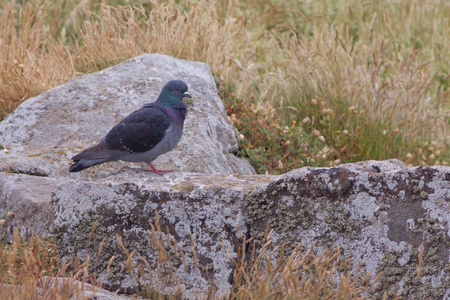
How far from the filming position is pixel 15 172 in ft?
14.5

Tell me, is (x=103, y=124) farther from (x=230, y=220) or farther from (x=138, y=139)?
(x=230, y=220)

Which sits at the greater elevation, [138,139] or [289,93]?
[138,139]

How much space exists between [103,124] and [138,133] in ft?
3.63

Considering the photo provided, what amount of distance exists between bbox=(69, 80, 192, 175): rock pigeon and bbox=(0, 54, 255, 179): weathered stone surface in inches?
→ 17.5

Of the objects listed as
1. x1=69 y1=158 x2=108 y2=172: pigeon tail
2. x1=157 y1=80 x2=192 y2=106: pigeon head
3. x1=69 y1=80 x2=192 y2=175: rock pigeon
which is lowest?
x1=69 y1=158 x2=108 y2=172: pigeon tail

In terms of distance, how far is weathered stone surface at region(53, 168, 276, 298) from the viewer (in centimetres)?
315

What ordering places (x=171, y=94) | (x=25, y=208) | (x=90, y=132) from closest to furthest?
(x=25, y=208)
(x=171, y=94)
(x=90, y=132)

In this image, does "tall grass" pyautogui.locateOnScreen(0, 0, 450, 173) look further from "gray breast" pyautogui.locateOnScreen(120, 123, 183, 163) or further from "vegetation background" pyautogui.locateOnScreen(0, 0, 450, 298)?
"gray breast" pyautogui.locateOnScreen(120, 123, 183, 163)

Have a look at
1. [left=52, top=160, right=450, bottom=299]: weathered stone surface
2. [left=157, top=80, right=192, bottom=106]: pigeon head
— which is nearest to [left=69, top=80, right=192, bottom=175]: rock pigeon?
[left=157, top=80, right=192, bottom=106]: pigeon head

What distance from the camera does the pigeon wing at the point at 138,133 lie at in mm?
4242

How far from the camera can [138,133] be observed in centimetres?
427

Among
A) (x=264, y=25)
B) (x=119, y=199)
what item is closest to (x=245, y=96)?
(x=264, y=25)

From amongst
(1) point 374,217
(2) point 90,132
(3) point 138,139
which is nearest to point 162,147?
(3) point 138,139

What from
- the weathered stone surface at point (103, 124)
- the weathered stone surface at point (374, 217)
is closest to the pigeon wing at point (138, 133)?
the weathered stone surface at point (103, 124)
